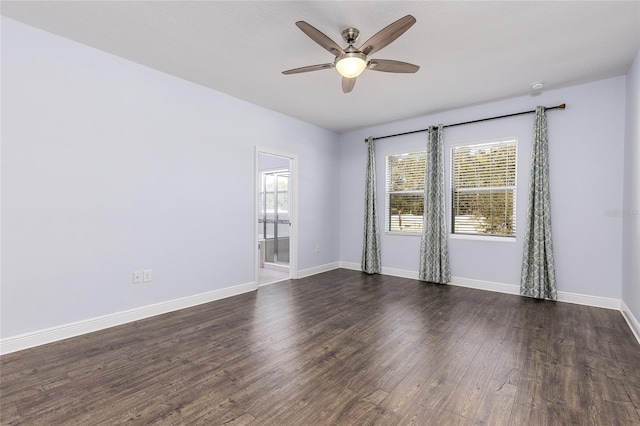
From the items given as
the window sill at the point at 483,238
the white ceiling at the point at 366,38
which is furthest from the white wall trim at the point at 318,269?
the white ceiling at the point at 366,38

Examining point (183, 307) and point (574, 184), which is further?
point (574, 184)

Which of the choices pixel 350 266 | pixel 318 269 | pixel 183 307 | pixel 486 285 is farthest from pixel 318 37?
pixel 350 266

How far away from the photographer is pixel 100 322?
3039mm

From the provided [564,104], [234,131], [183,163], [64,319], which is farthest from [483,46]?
[64,319]

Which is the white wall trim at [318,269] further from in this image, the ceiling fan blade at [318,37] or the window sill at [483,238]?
the ceiling fan blade at [318,37]

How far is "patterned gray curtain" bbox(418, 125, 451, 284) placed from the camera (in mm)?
4875

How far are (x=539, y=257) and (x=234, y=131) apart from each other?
442 cm

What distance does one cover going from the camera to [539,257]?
4020mm

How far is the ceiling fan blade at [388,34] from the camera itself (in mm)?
2072

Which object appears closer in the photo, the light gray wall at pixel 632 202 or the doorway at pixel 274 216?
the light gray wall at pixel 632 202

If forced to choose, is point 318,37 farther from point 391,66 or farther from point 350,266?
point 350,266

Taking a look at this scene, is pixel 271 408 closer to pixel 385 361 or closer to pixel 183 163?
pixel 385 361

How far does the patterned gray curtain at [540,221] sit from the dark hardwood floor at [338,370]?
431 millimetres

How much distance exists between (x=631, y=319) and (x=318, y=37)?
403cm
